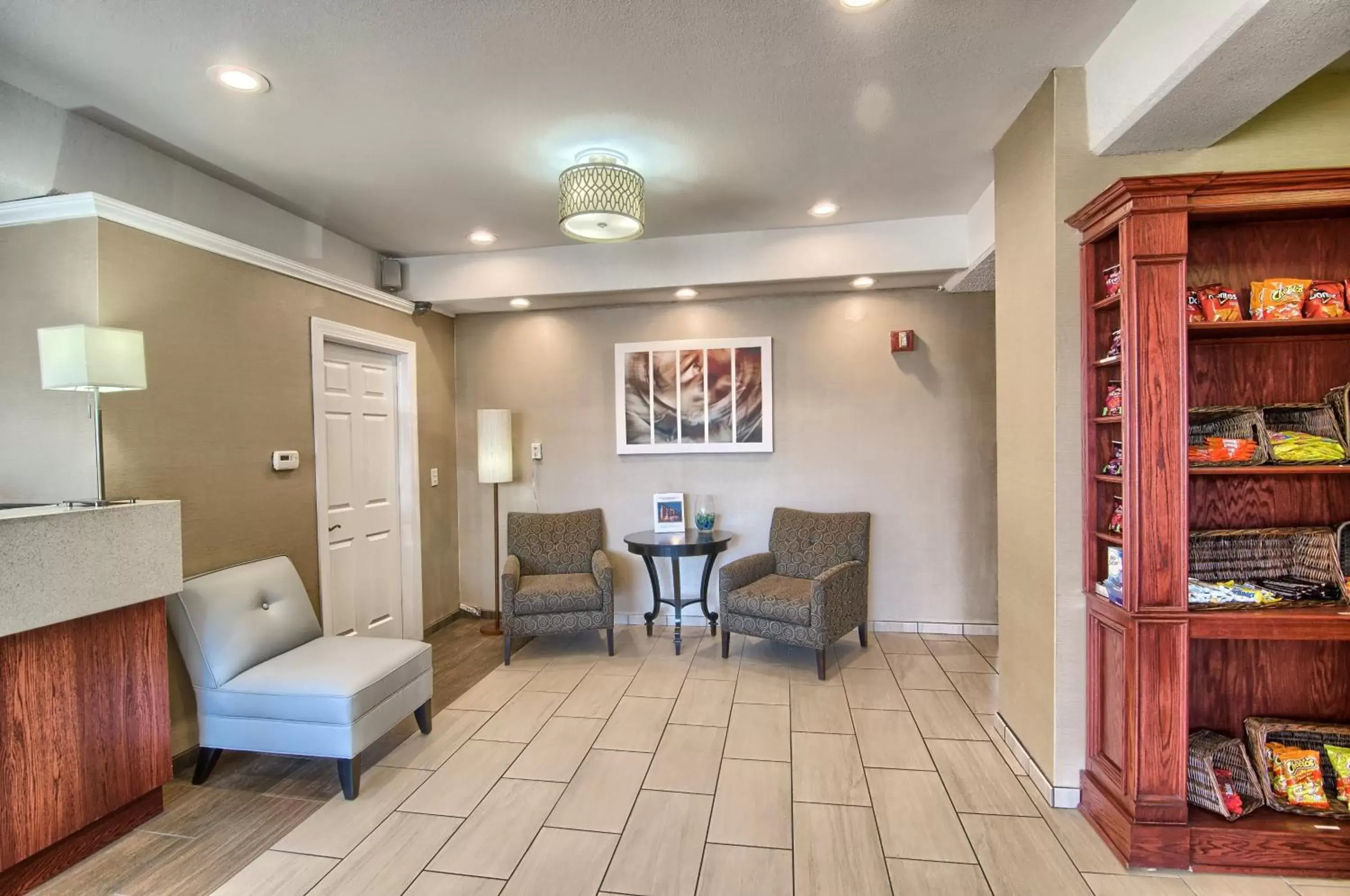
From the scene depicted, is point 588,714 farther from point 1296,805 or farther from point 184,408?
point 1296,805

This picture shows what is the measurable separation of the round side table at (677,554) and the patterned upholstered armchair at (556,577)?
294 mm

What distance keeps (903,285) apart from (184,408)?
415cm

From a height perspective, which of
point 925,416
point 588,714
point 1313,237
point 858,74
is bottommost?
point 588,714

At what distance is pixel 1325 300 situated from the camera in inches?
80.0

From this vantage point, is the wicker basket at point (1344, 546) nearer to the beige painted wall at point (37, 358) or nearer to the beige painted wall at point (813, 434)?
the beige painted wall at point (813, 434)

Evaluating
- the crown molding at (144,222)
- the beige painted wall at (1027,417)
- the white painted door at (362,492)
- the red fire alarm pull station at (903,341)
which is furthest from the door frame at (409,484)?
the beige painted wall at (1027,417)

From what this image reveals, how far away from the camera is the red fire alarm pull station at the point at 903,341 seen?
425 centimetres

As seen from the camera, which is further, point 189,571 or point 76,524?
point 189,571

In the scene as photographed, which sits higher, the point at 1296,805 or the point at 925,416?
the point at 925,416

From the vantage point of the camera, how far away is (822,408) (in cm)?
446

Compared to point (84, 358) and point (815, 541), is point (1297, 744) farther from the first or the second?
point (84, 358)

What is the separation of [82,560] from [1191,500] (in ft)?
12.7

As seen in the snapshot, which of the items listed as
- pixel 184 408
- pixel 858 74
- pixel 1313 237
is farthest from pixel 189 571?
pixel 1313 237

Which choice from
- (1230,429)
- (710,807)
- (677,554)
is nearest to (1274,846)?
(1230,429)
